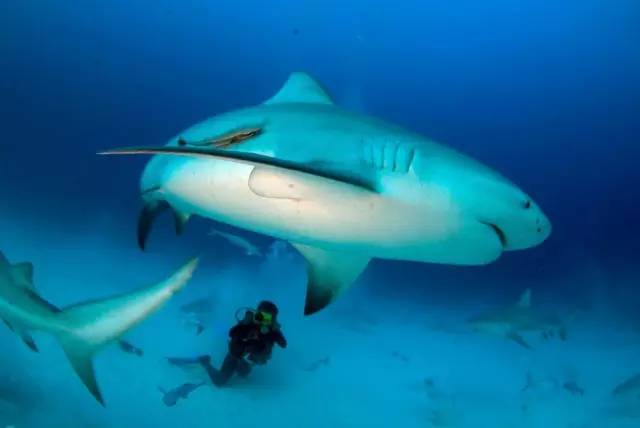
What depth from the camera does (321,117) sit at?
2436 millimetres

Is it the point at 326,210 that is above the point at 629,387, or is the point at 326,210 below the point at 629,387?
below

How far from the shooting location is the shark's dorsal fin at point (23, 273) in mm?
3162

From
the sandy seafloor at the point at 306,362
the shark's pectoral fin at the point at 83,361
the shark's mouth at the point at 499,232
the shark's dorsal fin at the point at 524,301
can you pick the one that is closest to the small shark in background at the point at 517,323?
the shark's dorsal fin at the point at 524,301

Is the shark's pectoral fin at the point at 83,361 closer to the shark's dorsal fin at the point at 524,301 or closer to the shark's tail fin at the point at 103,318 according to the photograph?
the shark's tail fin at the point at 103,318

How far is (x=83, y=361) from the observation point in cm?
A: 332

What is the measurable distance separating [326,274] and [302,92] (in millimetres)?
1226

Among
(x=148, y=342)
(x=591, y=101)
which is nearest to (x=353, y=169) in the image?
(x=148, y=342)

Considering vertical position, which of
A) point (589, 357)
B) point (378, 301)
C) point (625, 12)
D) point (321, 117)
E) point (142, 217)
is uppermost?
point (625, 12)

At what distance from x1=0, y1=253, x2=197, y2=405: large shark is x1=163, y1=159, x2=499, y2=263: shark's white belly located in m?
0.81

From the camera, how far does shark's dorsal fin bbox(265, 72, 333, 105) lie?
3.30 metres

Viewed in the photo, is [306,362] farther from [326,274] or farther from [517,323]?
[326,274]

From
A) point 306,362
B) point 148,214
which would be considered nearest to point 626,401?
point 306,362

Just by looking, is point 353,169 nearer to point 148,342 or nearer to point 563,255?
point 148,342

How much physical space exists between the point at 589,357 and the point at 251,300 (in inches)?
591
